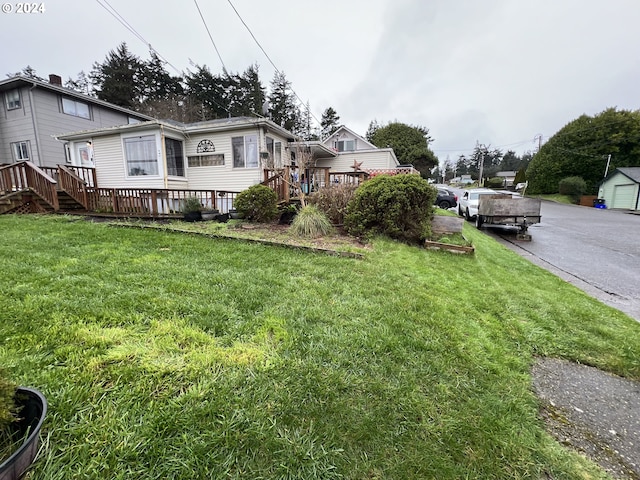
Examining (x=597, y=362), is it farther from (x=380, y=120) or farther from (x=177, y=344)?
(x=380, y=120)

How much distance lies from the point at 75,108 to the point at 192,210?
1459 cm

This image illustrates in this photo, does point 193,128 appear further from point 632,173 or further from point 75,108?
point 632,173

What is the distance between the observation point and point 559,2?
351 inches

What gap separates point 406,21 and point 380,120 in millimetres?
40637

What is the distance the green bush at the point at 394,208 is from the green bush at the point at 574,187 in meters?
34.0

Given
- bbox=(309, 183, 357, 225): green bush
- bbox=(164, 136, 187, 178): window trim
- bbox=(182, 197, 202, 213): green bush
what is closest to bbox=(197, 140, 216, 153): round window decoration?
bbox=(164, 136, 187, 178): window trim

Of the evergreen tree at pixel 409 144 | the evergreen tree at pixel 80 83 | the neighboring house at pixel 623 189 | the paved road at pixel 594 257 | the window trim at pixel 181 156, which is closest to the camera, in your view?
the paved road at pixel 594 257

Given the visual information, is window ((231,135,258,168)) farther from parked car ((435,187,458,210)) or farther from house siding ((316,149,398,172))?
parked car ((435,187,458,210))

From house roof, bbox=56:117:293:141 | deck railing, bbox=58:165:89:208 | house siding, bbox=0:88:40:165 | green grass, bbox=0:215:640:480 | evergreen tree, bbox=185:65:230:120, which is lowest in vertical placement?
green grass, bbox=0:215:640:480

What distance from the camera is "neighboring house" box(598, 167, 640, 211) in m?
24.1

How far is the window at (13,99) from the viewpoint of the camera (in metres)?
15.1

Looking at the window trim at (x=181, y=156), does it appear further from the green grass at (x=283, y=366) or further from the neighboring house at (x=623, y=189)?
the neighboring house at (x=623, y=189)

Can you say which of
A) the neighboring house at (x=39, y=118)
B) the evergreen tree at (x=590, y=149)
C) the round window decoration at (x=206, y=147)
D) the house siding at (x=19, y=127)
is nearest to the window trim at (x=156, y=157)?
the round window decoration at (x=206, y=147)

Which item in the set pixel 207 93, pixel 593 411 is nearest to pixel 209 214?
pixel 593 411
